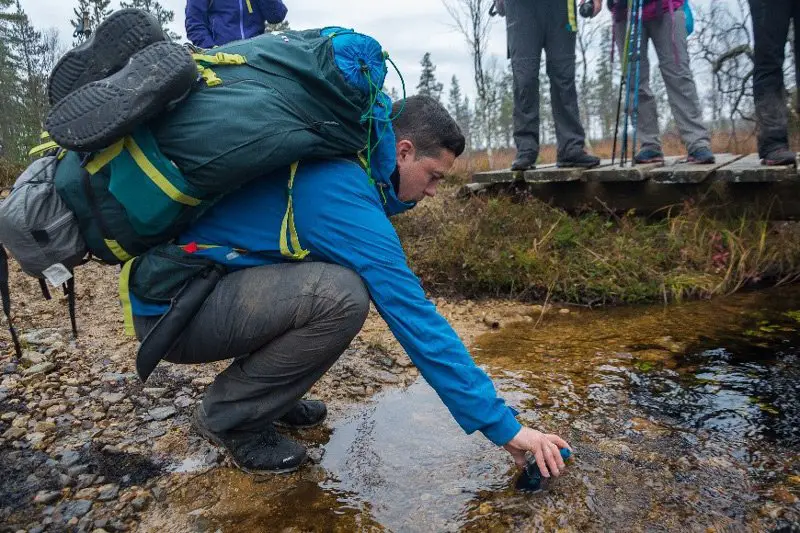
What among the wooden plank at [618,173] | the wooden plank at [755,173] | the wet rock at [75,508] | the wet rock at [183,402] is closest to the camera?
the wet rock at [75,508]

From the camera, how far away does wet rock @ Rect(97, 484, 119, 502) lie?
2.14 meters

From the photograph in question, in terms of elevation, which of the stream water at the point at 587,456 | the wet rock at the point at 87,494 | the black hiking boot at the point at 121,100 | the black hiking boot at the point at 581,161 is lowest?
the stream water at the point at 587,456

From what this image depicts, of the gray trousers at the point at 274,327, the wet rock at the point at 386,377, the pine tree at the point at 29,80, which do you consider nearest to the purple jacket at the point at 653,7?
the wet rock at the point at 386,377

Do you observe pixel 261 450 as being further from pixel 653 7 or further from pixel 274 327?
pixel 653 7

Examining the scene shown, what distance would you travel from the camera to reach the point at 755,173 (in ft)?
15.9

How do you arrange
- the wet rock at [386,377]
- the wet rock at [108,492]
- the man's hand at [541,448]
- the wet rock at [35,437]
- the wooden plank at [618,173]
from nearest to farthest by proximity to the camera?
the man's hand at [541,448] < the wet rock at [108,492] < the wet rock at [35,437] < the wet rock at [386,377] < the wooden plank at [618,173]

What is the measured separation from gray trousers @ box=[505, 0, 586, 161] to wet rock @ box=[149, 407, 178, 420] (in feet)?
13.8

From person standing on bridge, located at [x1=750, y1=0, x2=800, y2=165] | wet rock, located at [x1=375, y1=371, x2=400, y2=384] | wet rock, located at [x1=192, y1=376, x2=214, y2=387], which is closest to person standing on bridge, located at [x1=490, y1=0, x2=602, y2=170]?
person standing on bridge, located at [x1=750, y1=0, x2=800, y2=165]

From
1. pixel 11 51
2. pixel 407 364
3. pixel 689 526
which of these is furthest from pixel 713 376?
pixel 11 51

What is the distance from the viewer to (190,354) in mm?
2252

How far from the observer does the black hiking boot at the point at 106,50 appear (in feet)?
6.10

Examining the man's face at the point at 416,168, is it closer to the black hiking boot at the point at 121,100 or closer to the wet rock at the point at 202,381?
the black hiking boot at the point at 121,100

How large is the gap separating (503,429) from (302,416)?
1154mm

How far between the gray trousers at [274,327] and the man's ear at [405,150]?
21.1 inches
